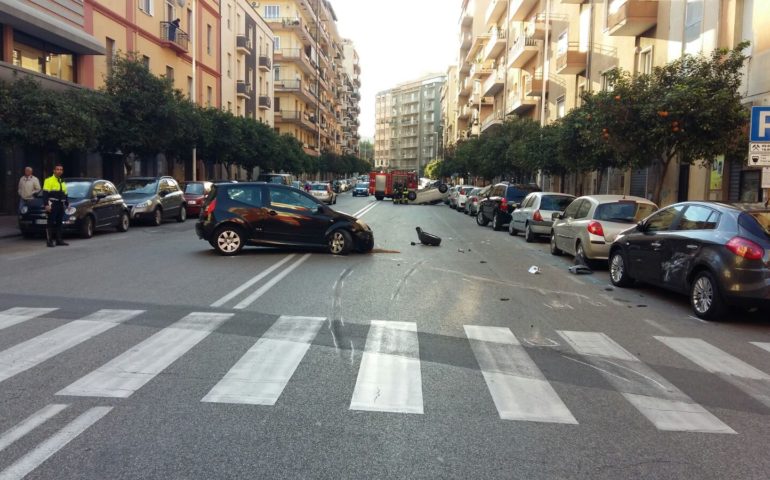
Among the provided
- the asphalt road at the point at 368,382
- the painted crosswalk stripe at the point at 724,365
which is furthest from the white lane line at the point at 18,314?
the painted crosswalk stripe at the point at 724,365

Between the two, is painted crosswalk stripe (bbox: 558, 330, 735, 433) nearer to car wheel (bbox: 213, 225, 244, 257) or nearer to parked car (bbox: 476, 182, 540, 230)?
car wheel (bbox: 213, 225, 244, 257)

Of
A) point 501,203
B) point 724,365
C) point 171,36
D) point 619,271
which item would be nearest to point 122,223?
point 501,203

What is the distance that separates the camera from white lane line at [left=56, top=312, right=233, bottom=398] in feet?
15.6

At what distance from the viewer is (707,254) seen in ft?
26.8

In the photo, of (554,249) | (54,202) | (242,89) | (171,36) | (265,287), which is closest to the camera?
(265,287)

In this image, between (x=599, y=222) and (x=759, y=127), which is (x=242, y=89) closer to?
(x=599, y=222)

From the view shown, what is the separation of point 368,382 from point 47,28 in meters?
22.3

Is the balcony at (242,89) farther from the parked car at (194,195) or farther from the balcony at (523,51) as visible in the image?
the parked car at (194,195)

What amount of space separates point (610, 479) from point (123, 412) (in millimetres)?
3002

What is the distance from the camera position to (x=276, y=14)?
69562 millimetres

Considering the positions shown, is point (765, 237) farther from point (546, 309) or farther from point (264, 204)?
point (264, 204)

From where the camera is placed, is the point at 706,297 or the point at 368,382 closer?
the point at 368,382

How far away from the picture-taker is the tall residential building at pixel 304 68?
68.7m

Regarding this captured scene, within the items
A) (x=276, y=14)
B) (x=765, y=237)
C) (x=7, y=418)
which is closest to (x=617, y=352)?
(x=765, y=237)
